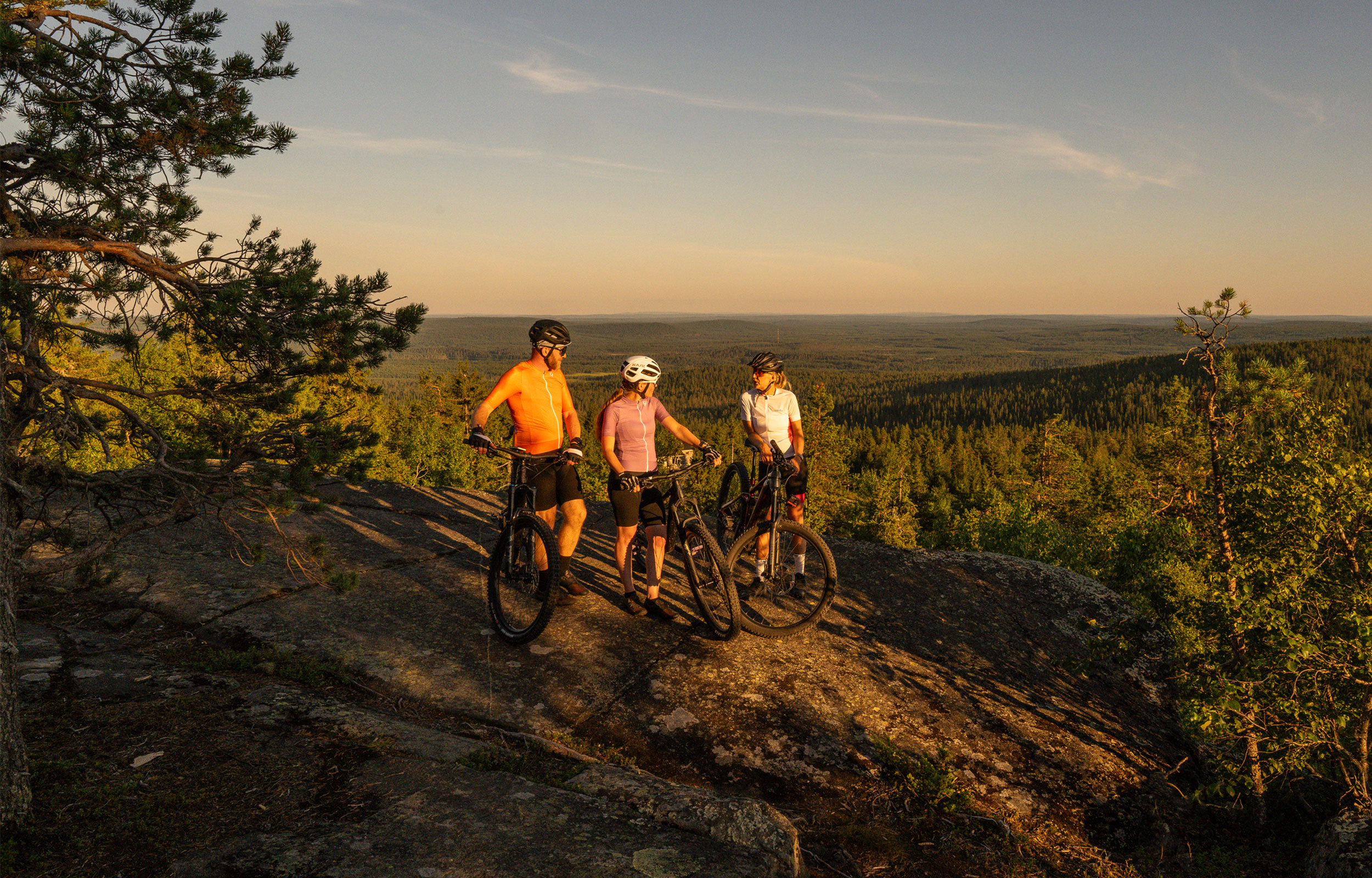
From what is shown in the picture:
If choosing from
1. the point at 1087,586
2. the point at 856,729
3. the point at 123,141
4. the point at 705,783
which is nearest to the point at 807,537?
the point at 856,729

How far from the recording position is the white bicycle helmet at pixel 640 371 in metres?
5.91

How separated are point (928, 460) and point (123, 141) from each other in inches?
3362

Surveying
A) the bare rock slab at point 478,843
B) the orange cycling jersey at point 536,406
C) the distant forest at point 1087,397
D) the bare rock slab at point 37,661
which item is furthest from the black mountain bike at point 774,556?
the distant forest at point 1087,397

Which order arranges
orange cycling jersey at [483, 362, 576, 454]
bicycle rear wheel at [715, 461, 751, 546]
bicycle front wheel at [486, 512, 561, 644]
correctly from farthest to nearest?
bicycle rear wheel at [715, 461, 751, 546] → orange cycling jersey at [483, 362, 576, 454] → bicycle front wheel at [486, 512, 561, 644]

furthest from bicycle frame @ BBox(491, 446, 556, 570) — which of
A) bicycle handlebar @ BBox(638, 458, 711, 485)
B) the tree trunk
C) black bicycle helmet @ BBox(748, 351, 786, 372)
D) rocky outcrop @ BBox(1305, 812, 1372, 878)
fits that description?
rocky outcrop @ BBox(1305, 812, 1372, 878)

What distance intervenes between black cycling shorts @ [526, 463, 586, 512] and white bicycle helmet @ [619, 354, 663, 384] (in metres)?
1.02

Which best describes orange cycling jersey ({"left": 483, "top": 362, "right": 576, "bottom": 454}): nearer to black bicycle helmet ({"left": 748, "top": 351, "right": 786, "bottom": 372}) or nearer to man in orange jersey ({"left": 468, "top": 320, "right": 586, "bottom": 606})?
man in orange jersey ({"left": 468, "top": 320, "right": 586, "bottom": 606})

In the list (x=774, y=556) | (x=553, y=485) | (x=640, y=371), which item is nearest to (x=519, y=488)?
(x=553, y=485)

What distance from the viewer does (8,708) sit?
3035 mm

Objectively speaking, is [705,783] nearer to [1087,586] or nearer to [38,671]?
[38,671]

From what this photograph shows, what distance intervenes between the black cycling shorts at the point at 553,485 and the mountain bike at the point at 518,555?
46 millimetres

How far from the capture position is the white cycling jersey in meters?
6.93

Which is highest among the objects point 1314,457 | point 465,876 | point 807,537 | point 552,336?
point 552,336

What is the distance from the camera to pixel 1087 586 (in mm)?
8180
